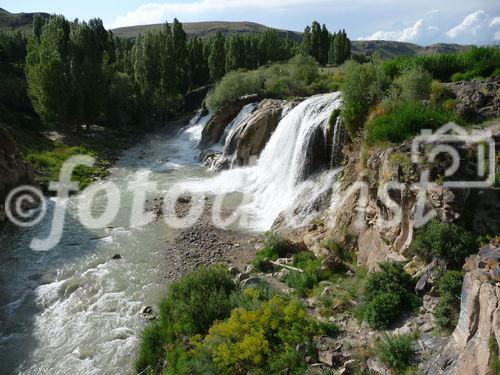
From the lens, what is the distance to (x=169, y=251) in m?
16.4

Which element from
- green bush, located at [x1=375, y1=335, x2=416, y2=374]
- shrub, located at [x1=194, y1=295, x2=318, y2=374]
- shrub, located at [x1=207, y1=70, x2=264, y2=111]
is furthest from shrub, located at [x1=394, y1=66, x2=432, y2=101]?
shrub, located at [x1=207, y1=70, x2=264, y2=111]

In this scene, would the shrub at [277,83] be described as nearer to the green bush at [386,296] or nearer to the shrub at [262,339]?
the green bush at [386,296]

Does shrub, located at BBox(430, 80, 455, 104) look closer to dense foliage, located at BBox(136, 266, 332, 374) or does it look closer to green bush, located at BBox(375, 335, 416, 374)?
dense foliage, located at BBox(136, 266, 332, 374)

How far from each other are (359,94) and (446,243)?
7.92m

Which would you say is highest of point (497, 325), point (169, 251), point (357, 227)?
point (497, 325)

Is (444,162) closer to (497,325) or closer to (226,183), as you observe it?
(497,325)

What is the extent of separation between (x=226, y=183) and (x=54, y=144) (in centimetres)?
1670

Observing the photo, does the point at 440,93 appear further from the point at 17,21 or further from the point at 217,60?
the point at 17,21

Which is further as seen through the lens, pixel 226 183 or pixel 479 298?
pixel 226 183

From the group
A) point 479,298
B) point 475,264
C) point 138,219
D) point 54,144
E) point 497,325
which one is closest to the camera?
point 497,325

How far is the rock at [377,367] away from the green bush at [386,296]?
3.23ft

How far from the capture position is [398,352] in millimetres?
7363

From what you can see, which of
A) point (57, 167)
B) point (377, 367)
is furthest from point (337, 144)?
point (57, 167)

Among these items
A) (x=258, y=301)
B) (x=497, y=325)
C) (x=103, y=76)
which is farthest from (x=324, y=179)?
(x=103, y=76)
